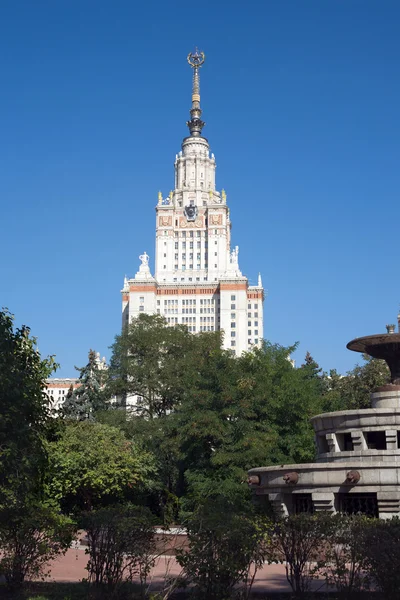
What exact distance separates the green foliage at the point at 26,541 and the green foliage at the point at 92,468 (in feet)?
58.8

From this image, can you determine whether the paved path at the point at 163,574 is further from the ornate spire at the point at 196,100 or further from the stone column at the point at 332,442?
the ornate spire at the point at 196,100

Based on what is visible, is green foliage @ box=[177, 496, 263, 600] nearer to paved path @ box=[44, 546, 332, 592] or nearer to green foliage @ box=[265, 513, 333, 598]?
paved path @ box=[44, 546, 332, 592]

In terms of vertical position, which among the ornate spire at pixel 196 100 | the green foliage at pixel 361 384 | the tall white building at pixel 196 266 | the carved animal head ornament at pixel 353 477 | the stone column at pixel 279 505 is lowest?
the stone column at pixel 279 505

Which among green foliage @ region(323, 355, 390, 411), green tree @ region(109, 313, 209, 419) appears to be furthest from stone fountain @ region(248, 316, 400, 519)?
green tree @ region(109, 313, 209, 419)

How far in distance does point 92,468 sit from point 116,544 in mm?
21305

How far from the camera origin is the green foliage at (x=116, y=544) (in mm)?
13992

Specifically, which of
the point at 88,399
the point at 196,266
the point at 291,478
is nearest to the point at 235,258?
the point at 196,266

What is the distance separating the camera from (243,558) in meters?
13.3

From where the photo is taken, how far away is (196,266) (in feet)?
457

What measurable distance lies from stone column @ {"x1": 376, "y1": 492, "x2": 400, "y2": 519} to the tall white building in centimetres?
10262

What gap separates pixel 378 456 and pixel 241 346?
106947 millimetres

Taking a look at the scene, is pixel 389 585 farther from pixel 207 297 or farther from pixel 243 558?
pixel 207 297

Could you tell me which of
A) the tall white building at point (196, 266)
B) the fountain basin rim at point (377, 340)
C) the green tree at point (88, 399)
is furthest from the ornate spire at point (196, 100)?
the fountain basin rim at point (377, 340)

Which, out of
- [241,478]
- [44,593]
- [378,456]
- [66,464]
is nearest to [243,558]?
[44,593]
